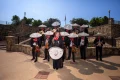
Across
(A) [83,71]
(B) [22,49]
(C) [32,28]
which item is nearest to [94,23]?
(C) [32,28]

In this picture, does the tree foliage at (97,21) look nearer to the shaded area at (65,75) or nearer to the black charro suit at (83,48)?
the black charro suit at (83,48)

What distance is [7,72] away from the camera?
226 inches

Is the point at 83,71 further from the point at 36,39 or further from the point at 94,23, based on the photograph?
the point at 94,23

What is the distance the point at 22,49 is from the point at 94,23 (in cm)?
4147

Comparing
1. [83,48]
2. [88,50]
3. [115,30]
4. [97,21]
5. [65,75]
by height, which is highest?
[97,21]

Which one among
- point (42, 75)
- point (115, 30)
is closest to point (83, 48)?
point (42, 75)

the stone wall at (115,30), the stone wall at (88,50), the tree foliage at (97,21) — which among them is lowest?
the stone wall at (88,50)

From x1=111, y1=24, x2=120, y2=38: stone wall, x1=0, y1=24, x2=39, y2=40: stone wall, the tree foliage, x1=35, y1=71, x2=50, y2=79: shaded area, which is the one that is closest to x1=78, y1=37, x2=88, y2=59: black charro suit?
x1=35, y1=71, x2=50, y2=79: shaded area

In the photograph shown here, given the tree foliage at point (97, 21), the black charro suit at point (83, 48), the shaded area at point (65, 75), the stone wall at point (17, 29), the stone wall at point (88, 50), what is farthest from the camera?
the tree foliage at point (97, 21)

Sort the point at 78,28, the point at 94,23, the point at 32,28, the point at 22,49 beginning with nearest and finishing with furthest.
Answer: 1. the point at 78,28
2. the point at 22,49
3. the point at 32,28
4. the point at 94,23

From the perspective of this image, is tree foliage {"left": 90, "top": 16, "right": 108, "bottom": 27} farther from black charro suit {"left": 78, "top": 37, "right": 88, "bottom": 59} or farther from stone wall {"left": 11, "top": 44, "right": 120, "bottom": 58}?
black charro suit {"left": 78, "top": 37, "right": 88, "bottom": 59}

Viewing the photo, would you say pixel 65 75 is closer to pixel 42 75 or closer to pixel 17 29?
pixel 42 75

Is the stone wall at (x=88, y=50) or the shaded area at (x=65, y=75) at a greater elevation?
the stone wall at (x=88, y=50)

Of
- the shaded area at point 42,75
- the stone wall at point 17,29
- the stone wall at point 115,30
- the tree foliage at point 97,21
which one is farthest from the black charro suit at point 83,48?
the tree foliage at point 97,21
